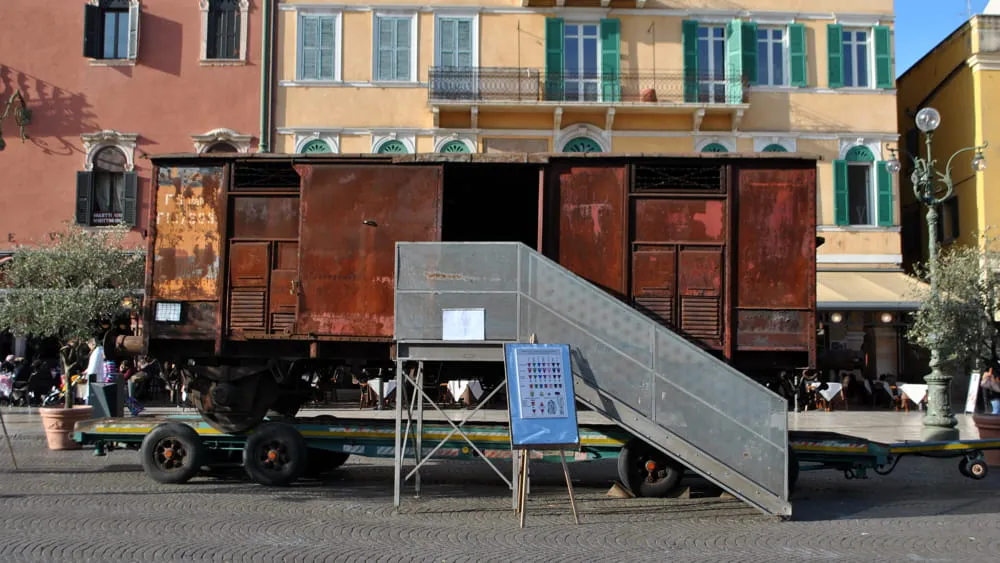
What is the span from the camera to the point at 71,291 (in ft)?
56.9

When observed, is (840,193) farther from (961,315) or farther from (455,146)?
(455,146)

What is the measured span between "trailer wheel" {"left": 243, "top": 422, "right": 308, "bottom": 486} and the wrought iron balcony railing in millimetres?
14481

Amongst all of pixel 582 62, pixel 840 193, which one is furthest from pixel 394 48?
Answer: pixel 840 193

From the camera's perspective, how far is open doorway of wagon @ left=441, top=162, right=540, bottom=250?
37.8ft

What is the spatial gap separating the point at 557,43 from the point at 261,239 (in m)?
15.0

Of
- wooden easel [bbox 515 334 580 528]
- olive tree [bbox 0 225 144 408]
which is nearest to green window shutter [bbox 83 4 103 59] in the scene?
olive tree [bbox 0 225 144 408]

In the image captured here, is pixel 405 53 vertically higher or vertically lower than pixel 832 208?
higher

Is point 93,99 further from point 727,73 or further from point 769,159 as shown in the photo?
point 769,159

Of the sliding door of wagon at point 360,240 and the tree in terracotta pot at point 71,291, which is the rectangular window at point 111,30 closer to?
the tree in terracotta pot at point 71,291

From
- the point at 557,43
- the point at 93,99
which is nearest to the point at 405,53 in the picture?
the point at 557,43

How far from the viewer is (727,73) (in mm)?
→ 24141

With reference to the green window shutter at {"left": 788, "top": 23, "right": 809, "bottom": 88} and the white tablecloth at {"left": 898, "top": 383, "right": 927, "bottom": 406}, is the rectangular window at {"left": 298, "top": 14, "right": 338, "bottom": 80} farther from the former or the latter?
the white tablecloth at {"left": 898, "top": 383, "right": 927, "bottom": 406}

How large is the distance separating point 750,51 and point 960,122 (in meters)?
7.31

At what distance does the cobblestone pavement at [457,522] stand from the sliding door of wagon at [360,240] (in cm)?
218
